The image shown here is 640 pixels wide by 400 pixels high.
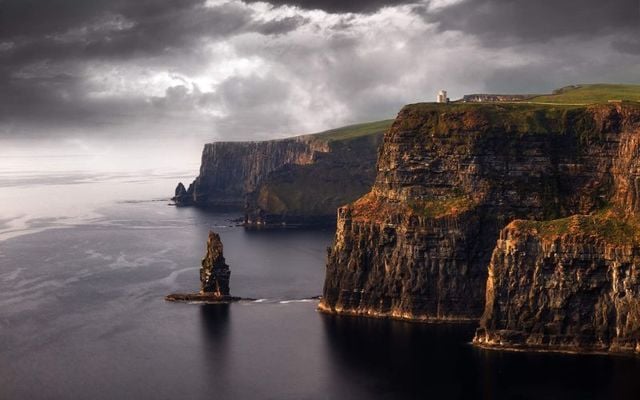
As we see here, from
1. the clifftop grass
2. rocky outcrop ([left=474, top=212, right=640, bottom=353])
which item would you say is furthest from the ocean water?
the clifftop grass

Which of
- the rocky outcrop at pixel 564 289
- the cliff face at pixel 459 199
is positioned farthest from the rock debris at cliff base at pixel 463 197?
the rocky outcrop at pixel 564 289

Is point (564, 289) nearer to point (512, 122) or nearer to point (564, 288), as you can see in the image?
point (564, 288)

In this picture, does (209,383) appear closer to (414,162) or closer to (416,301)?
(416,301)

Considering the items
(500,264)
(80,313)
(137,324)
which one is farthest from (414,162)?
(80,313)

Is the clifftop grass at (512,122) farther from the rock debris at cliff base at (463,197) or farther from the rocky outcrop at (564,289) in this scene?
the rocky outcrop at (564,289)

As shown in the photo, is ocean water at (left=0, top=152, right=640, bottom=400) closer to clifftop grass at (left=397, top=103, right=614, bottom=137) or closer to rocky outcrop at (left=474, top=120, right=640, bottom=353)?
rocky outcrop at (left=474, top=120, right=640, bottom=353)
